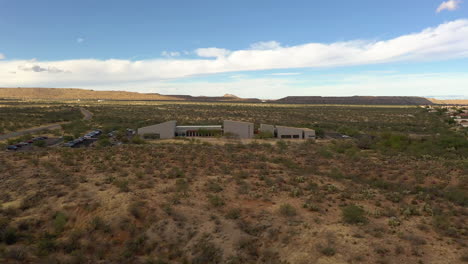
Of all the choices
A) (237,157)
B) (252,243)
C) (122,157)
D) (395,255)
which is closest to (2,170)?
(122,157)

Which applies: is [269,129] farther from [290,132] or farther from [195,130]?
[195,130]

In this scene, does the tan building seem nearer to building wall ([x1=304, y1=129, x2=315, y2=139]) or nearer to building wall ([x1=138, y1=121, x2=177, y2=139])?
building wall ([x1=304, y1=129, x2=315, y2=139])

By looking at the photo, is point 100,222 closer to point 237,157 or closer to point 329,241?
point 329,241

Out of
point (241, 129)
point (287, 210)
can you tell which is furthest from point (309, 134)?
point (287, 210)

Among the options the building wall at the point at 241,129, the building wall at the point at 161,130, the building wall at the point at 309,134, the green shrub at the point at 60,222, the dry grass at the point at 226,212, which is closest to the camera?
the dry grass at the point at 226,212

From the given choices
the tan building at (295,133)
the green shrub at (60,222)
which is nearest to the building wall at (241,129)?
the tan building at (295,133)

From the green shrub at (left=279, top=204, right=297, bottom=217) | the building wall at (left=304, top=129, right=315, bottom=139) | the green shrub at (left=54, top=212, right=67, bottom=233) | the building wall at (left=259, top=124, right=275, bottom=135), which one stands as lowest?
the green shrub at (left=54, top=212, right=67, bottom=233)

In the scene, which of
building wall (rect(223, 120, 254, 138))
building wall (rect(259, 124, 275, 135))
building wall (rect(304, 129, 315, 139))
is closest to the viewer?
building wall (rect(304, 129, 315, 139))

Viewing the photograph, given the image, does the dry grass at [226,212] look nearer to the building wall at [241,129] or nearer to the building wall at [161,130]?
the building wall at [161,130]

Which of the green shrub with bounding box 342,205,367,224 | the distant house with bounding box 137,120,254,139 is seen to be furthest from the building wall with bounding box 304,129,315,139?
the green shrub with bounding box 342,205,367,224

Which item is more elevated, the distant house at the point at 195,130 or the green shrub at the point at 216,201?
the distant house at the point at 195,130
